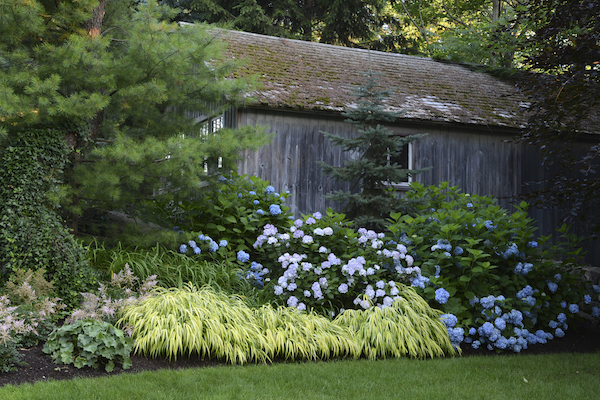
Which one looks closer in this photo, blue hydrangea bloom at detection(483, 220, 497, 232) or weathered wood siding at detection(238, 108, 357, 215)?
blue hydrangea bloom at detection(483, 220, 497, 232)

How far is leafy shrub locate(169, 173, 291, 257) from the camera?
307 inches

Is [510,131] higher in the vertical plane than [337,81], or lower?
lower

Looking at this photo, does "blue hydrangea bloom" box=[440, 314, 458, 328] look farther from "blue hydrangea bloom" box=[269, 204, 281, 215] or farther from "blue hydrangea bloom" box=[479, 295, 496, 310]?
"blue hydrangea bloom" box=[269, 204, 281, 215]

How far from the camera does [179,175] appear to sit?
23.0 ft

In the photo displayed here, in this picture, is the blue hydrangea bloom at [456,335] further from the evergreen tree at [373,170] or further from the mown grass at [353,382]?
the evergreen tree at [373,170]

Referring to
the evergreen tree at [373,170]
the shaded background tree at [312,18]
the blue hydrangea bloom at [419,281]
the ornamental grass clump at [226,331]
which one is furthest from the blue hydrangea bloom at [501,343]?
the shaded background tree at [312,18]

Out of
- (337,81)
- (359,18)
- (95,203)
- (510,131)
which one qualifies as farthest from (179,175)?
(359,18)

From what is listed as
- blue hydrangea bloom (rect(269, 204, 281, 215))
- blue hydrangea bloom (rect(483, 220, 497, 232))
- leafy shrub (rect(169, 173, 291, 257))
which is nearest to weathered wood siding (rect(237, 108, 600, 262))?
leafy shrub (rect(169, 173, 291, 257))

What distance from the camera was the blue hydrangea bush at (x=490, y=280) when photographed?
6.17 meters

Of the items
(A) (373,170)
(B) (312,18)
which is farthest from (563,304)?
(B) (312,18)

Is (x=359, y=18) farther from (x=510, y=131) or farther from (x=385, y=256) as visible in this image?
(x=385, y=256)

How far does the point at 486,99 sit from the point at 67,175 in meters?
9.49

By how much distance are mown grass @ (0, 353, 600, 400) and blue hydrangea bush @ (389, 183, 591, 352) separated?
695mm

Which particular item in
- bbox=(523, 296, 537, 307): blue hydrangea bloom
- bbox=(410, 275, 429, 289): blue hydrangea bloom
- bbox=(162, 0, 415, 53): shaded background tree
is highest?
bbox=(162, 0, 415, 53): shaded background tree
